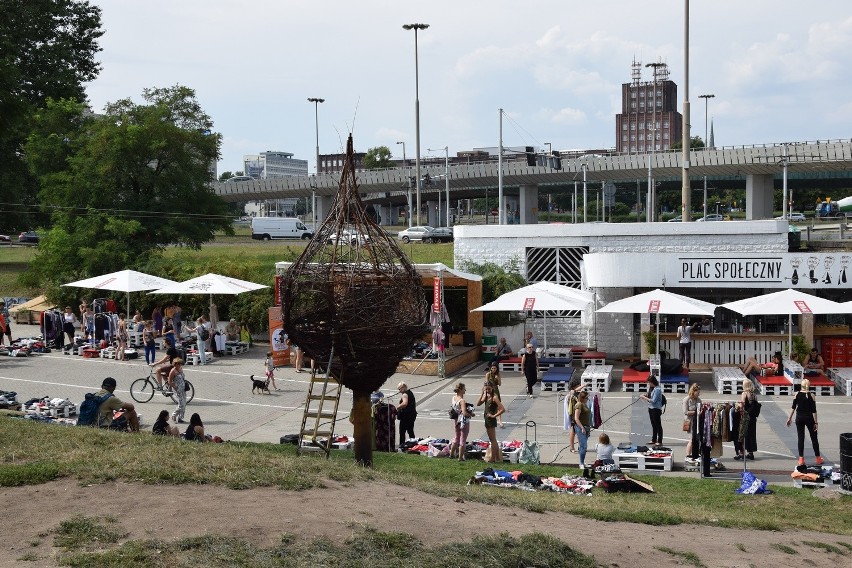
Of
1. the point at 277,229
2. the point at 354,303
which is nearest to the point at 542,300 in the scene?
the point at 354,303

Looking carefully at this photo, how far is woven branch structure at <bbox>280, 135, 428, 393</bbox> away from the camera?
1207 cm

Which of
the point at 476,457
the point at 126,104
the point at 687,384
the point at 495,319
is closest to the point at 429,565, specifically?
the point at 476,457

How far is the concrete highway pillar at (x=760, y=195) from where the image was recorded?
5934 cm

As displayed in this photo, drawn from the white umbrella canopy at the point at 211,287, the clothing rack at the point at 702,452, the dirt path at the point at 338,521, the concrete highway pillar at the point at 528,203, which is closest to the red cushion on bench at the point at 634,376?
the clothing rack at the point at 702,452

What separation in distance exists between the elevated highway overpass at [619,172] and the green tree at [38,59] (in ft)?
54.3

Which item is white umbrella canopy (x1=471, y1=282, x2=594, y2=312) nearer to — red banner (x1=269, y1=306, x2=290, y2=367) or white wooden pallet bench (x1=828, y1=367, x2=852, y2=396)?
red banner (x1=269, y1=306, x2=290, y2=367)

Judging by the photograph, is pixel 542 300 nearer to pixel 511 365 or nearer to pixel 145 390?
pixel 511 365

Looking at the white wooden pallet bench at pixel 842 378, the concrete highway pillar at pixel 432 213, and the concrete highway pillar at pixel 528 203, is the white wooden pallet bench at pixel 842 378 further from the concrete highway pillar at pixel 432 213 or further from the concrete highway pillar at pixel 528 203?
the concrete highway pillar at pixel 432 213

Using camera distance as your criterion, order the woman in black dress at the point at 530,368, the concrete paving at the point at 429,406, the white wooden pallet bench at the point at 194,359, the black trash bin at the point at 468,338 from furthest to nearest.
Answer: the black trash bin at the point at 468,338, the white wooden pallet bench at the point at 194,359, the woman in black dress at the point at 530,368, the concrete paving at the point at 429,406

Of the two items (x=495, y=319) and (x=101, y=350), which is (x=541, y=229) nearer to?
(x=495, y=319)

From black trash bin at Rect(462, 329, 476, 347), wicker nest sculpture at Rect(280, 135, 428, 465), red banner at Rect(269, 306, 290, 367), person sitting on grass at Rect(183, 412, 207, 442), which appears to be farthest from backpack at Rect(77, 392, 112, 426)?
black trash bin at Rect(462, 329, 476, 347)

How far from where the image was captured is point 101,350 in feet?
91.4

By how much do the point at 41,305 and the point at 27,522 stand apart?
29248 mm

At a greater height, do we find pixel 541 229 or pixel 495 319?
pixel 541 229
